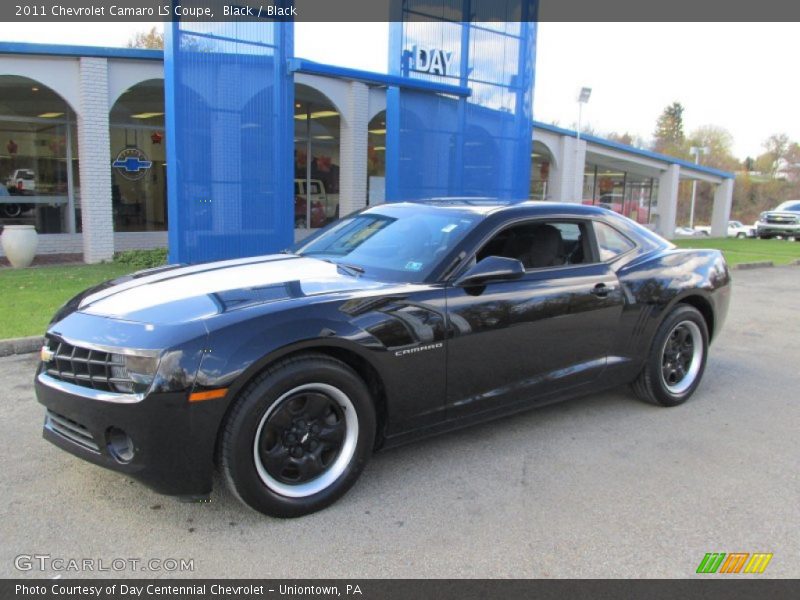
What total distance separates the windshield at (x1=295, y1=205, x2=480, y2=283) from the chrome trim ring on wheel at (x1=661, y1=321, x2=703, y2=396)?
Result: 81.9 inches

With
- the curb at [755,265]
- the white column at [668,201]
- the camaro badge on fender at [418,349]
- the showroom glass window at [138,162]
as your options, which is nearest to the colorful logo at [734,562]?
the camaro badge on fender at [418,349]

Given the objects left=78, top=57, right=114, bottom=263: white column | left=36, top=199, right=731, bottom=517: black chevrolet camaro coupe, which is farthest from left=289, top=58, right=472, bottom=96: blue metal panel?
left=36, top=199, right=731, bottom=517: black chevrolet camaro coupe

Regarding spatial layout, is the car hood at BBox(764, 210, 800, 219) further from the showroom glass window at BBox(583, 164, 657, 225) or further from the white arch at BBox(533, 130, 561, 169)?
the white arch at BBox(533, 130, 561, 169)

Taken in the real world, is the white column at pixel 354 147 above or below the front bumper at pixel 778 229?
above

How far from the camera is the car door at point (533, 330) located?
3771mm

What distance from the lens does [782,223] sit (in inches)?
1163

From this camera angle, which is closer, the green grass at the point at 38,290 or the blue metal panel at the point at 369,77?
the green grass at the point at 38,290

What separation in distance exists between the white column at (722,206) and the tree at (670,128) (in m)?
56.3

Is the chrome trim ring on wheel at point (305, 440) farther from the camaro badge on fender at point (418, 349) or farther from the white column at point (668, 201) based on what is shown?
the white column at point (668, 201)

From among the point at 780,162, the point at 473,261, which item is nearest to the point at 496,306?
the point at 473,261

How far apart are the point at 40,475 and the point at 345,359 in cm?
189

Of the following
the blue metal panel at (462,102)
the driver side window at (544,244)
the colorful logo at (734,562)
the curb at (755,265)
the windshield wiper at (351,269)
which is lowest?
the colorful logo at (734,562)
